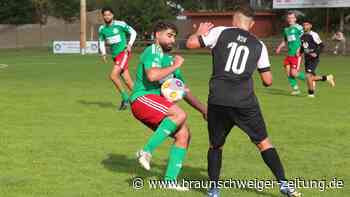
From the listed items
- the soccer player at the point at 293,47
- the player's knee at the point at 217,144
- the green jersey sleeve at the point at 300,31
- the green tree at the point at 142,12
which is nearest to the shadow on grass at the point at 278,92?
the soccer player at the point at 293,47

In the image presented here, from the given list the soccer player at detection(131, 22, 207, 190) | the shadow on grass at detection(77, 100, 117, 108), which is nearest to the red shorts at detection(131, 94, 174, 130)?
the soccer player at detection(131, 22, 207, 190)

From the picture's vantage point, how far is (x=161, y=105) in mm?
7469

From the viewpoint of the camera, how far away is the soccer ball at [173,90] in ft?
24.2

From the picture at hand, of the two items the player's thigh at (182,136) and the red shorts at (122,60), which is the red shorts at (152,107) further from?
the red shorts at (122,60)

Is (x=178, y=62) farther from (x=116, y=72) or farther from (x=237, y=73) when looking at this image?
(x=116, y=72)

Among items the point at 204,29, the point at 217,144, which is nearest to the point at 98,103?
the point at 217,144

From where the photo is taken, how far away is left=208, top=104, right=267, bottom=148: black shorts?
21.9ft

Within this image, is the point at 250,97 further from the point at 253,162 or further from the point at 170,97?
the point at 253,162

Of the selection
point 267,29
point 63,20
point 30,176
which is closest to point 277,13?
point 267,29

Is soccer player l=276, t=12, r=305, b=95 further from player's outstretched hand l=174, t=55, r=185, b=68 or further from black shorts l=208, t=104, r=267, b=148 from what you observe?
black shorts l=208, t=104, r=267, b=148

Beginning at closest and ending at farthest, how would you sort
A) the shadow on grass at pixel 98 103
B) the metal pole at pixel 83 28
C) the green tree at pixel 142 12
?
the shadow on grass at pixel 98 103
the metal pole at pixel 83 28
the green tree at pixel 142 12

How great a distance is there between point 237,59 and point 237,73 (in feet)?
0.44

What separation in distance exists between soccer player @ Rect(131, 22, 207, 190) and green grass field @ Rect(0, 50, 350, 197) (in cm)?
38

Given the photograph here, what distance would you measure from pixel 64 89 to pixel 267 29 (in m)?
46.3
